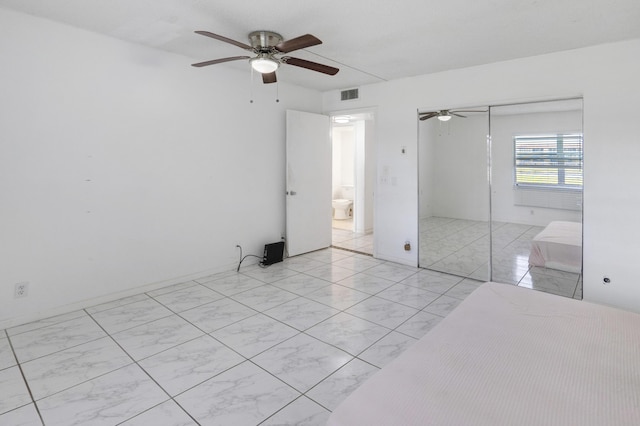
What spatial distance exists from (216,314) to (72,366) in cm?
110

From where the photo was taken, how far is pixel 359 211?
666 centimetres

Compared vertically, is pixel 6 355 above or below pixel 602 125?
below

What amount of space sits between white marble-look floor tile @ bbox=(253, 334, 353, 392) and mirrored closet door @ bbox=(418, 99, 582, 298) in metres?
2.45

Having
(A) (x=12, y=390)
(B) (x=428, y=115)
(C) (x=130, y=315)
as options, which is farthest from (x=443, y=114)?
(A) (x=12, y=390)

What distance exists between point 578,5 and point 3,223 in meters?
4.76

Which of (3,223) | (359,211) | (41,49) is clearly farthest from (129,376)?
(359,211)

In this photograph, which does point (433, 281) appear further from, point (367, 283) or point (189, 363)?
point (189, 363)

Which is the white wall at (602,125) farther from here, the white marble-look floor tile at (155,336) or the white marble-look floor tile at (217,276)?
the white marble-look floor tile at (155,336)

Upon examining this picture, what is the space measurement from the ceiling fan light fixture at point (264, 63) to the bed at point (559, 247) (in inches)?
132

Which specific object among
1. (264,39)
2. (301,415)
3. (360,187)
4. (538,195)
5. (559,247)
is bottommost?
(301,415)

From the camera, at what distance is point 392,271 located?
441 centimetres

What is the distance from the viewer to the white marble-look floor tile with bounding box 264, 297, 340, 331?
2963 millimetres

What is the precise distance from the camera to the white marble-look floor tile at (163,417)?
1.79 meters

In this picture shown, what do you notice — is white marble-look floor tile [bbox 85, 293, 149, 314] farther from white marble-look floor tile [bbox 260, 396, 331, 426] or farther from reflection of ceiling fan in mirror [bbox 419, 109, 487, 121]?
reflection of ceiling fan in mirror [bbox 419, 109, 487, 121]
